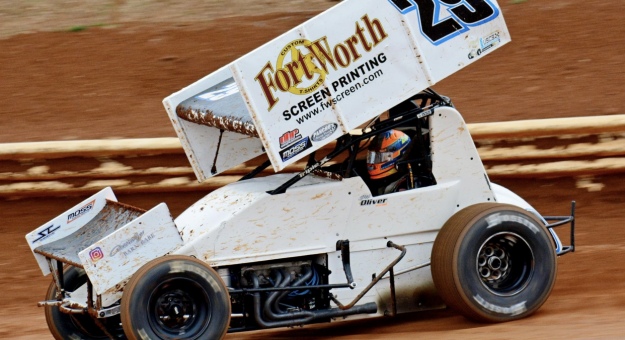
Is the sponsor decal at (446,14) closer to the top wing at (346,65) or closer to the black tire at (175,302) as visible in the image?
the top wing at (346,65)

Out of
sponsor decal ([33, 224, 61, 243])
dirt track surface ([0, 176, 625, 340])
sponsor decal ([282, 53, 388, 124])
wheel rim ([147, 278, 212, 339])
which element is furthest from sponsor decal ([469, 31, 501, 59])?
sponsor decal ([33, 224, 61, 243])

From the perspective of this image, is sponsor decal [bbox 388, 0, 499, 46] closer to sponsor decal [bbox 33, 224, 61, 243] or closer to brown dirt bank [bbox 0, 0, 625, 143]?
sponsor decal [bbox 33, 224, 61, 243]

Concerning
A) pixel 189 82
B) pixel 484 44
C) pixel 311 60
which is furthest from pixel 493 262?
pixel 189 82

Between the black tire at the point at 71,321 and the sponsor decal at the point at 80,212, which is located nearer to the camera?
the black tire at the point at 71,321

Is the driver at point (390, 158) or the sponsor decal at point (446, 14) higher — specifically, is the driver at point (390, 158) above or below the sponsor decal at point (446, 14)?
below

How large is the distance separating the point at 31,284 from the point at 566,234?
5805mm

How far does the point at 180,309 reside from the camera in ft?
19.3

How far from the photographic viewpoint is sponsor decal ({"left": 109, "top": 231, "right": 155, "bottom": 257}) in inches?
227

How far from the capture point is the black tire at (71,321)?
6465 millimetres

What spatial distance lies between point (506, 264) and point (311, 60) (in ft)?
7.53

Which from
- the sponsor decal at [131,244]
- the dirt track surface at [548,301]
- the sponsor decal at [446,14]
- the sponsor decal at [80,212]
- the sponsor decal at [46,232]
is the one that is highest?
the sponsor decal at [446,14]

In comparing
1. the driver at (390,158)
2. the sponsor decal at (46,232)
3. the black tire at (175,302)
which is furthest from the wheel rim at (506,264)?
the sponsor decal at (46,232)

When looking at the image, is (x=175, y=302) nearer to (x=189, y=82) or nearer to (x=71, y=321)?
(x=71, y=321)

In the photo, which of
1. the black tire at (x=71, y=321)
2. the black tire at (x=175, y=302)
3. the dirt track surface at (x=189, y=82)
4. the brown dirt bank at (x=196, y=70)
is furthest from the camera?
the brown dirt bank at (x=196, y=70)
